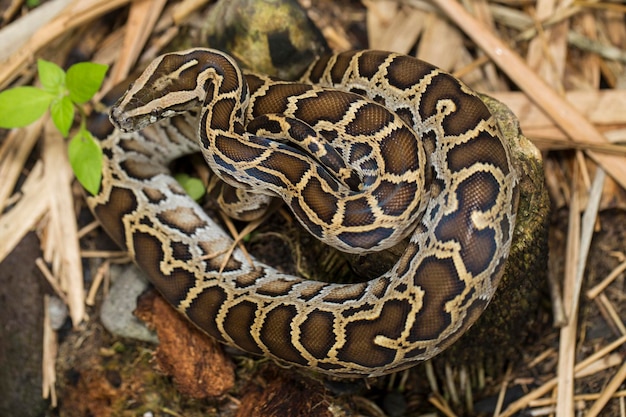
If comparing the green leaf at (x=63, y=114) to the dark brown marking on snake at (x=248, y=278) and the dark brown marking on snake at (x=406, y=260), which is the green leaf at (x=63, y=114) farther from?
the dark brown marking on snake at (x=406, y=260)

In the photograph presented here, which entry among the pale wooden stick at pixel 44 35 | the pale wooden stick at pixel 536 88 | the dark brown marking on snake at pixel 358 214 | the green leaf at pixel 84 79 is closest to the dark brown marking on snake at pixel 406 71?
the dark brown marking on snake at pixel 358 214

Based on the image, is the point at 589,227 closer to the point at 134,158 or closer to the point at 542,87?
the point at 542,87

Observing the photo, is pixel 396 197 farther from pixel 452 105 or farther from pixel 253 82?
pixel 253 82

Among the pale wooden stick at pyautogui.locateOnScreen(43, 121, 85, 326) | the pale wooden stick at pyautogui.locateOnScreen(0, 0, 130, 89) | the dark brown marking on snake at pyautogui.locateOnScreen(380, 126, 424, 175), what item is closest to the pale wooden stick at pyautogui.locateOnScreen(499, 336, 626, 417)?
the dark brown marking on snake at pyautogui.locateOnScreen(380, 126, 424, 175)

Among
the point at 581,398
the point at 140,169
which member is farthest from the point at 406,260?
the point at 140,169

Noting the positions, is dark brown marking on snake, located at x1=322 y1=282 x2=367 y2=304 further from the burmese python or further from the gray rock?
the gray rock

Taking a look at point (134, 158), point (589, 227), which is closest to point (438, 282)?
point (589, 227)
